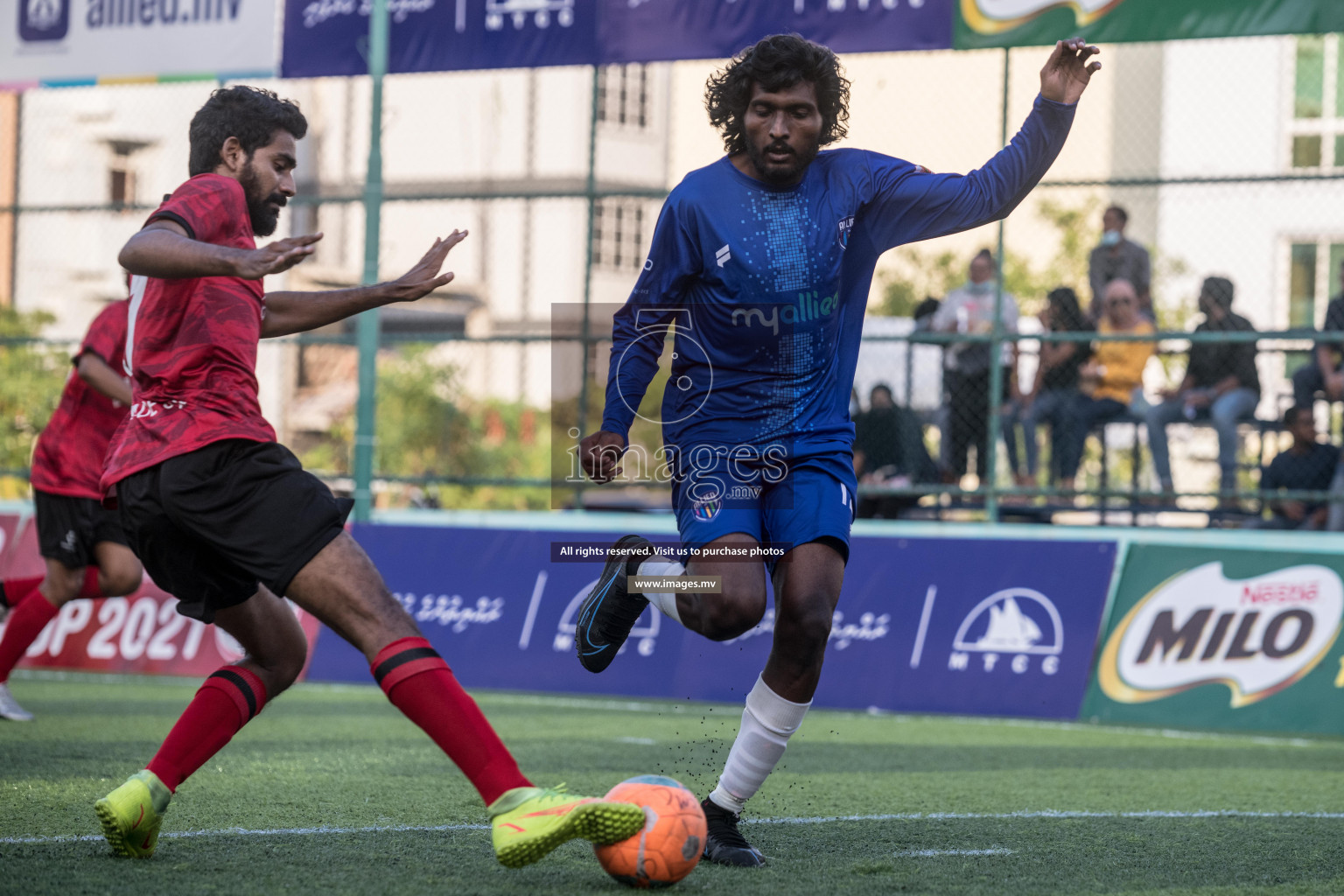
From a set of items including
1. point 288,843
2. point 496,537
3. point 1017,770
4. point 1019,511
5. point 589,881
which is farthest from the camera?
point 1019,511

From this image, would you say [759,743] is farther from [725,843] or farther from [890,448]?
[890,448]

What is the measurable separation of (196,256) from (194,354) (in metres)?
0.43

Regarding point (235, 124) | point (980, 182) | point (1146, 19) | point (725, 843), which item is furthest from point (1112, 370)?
point (235, 124)

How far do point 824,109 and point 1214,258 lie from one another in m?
24.9

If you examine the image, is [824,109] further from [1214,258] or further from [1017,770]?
[1214,258]

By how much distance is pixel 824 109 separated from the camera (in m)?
4.80

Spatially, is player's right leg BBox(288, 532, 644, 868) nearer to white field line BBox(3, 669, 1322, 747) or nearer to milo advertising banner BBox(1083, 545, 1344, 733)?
white field line BBox(3, 669, 1322, 747)

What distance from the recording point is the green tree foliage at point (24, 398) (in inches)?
576

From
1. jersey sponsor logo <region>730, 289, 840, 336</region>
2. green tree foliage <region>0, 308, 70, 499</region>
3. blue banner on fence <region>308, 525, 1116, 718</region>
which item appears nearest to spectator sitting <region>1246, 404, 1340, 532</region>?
blue banner on fence <region>308, 525, 1116, 718</region>

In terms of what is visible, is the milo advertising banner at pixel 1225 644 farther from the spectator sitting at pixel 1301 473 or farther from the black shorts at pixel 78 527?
the black shorts at pixel 78 527

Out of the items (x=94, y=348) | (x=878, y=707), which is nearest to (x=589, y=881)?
(x=94, y=348)

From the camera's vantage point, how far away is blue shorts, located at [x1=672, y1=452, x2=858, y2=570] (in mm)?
4496

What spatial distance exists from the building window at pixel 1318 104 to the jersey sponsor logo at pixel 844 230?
1936cm

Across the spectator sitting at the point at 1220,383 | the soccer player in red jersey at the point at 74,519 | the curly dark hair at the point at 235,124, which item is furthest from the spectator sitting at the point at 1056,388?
the curly dark hair at the point at 235,124
